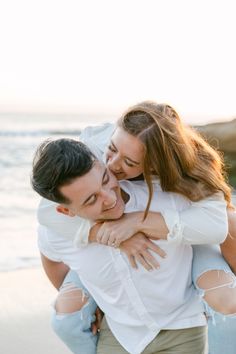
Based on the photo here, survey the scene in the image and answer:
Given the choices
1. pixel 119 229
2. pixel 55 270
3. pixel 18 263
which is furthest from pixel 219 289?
pixel 18 263

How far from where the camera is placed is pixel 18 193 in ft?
24.2

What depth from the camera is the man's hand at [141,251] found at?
2.53 meters

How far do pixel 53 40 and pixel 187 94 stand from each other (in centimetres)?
388

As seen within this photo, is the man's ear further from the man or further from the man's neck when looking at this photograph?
the man's neck

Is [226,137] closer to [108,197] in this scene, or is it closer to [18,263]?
[18,263]

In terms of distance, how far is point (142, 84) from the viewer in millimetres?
19312

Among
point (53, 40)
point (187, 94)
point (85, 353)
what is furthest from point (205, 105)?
point (85, 353)

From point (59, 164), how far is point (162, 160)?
0.33 metres

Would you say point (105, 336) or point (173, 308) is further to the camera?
point (105, 336)

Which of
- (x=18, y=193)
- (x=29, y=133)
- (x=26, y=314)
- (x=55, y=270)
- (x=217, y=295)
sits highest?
(x=217, y=295)

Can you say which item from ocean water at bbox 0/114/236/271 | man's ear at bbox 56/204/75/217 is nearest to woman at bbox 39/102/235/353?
man's ear at bbox 56/204/75/217

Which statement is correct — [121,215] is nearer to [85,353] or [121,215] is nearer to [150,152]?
[150,152]

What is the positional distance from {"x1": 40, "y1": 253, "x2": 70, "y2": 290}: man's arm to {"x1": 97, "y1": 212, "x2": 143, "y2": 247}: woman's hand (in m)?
0.38

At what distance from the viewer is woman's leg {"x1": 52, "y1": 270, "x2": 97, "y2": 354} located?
2715 millimetres
